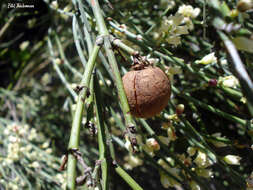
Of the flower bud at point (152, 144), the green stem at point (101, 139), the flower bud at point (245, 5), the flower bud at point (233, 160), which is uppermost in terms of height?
the flower bud at point (245, 5)

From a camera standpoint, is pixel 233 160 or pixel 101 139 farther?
pixel 233 160

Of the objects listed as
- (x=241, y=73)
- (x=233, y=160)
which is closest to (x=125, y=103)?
(x=241, y=73)

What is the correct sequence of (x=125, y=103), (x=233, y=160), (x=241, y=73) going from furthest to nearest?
1. (x=233, y=160)
2. (x=125, y=103)
3. (x=241, y=73)

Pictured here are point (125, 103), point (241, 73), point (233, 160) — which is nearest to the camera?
point (241, 73)

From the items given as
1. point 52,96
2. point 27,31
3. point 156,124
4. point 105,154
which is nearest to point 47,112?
point 52,96

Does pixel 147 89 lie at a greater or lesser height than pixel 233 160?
greater

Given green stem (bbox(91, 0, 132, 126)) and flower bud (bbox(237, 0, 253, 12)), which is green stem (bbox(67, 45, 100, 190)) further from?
flower bud (bbox(237, 0, 253, 12))

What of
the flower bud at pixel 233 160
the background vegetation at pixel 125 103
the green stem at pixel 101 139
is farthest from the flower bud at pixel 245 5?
the flower bud at pixel 233 160

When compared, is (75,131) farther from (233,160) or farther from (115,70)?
(233,160)

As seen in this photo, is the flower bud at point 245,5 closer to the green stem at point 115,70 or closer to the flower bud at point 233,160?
the green stem at point 115,70

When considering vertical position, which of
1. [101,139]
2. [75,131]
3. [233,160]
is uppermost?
[75,131]
